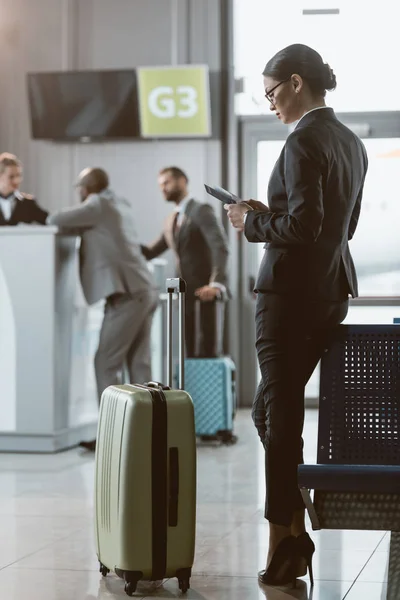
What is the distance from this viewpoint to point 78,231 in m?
A: 6.59

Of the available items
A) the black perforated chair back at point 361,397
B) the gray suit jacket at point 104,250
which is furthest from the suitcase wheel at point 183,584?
the gray suit jacket at point 104,250

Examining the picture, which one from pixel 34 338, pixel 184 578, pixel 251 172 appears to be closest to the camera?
pixel 184 578

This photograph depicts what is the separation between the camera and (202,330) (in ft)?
23.0

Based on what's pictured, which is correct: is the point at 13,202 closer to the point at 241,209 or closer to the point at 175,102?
the point at 175,102

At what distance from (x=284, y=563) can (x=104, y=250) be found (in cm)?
370

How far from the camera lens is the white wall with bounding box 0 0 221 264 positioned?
9.53 metres

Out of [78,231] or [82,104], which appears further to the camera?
[82,104]

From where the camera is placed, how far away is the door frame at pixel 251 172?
9.50 m

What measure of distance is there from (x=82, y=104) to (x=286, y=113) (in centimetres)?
659

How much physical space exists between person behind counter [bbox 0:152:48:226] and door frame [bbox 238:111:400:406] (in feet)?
7.40

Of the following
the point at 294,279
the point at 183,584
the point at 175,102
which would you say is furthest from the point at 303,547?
the point at 175,102

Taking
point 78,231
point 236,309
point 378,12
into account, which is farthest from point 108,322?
point 378,12

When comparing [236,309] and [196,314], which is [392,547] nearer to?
[196,314]

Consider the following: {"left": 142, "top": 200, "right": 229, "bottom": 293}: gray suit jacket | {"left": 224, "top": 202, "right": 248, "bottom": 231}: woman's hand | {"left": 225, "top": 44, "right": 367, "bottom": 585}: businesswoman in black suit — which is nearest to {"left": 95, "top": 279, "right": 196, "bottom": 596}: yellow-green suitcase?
{"left": 225, "top": 44, "right": 367, "bottom": 585}: businesswoman in black suit
